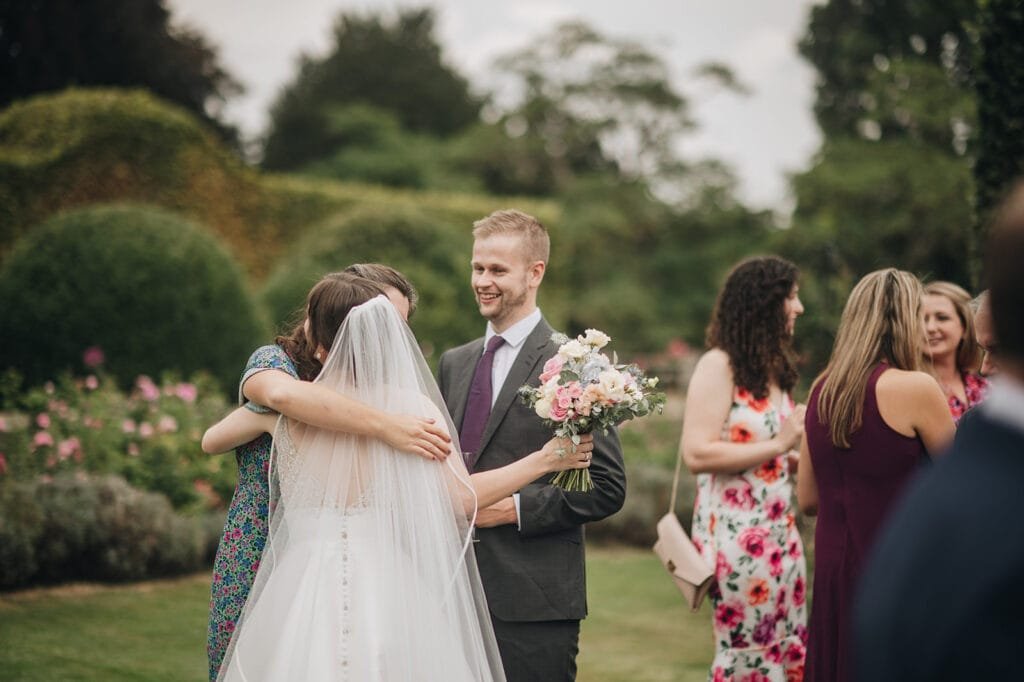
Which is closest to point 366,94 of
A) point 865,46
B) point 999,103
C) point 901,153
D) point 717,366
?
point 865,46

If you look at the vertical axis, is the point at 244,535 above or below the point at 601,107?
below

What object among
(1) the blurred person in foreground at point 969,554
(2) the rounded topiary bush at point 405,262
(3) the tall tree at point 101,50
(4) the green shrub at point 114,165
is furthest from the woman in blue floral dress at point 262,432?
(3) the tall tree at point 101,50

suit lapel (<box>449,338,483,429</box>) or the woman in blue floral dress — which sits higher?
suit lapel (<box>449,338,483,429</box>)

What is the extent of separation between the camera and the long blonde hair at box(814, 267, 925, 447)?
353 centimetres

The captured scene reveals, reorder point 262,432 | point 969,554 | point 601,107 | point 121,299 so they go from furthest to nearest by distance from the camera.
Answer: point 601,107
point 121,299
point 262,432
point 969,554

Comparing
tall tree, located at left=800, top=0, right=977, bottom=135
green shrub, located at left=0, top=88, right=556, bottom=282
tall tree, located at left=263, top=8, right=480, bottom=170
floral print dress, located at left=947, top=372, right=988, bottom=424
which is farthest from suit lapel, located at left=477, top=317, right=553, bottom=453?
tall tree, located at left=263, top=8, right=480, bottom=170

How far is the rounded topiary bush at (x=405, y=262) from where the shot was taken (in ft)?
42.5

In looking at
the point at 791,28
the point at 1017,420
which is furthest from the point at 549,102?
the point at 1017,420

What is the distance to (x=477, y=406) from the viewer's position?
12.0 feet

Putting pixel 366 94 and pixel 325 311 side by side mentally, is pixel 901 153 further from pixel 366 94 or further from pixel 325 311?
pixel 325 311

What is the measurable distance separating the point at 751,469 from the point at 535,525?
55.1 inches

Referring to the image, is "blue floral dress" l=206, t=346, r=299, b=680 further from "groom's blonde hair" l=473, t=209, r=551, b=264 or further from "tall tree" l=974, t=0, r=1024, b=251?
"tall tree" l=974, t=0, r=1024, b=251

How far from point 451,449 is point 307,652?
784 mm

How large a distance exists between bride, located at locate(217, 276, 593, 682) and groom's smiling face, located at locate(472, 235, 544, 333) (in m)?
0.43
